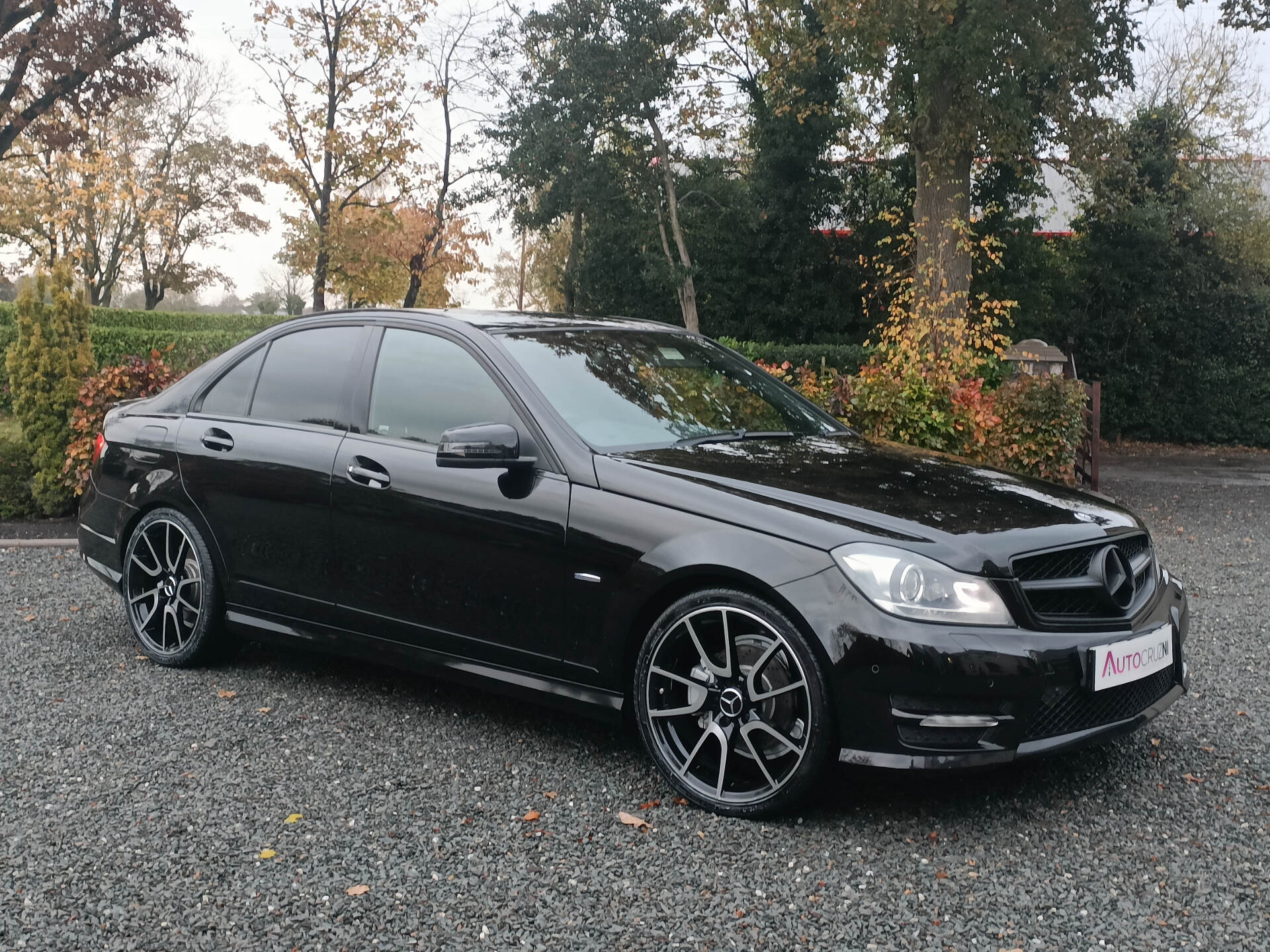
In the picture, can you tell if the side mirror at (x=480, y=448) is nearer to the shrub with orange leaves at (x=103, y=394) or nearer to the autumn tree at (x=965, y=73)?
the shrub with orange leaves at (x=103, y=394)

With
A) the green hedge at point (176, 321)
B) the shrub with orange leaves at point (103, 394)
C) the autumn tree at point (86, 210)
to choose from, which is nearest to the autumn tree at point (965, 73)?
the shrub with orange leaves at point (103, 394)

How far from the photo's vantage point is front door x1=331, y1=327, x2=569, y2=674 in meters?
4.01

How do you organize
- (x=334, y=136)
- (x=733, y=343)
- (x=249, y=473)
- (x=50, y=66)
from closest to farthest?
1. (x=249, y=473)
2. (x=50, y=66)
3. (x=733, y=343)
4. (x=334, y=136)

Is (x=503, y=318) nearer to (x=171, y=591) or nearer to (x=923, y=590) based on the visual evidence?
(x=171, y=591)

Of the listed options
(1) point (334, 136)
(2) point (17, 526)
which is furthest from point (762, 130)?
(2) point (17, 526)

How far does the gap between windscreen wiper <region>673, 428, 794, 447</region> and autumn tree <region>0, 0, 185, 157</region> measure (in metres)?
18.7

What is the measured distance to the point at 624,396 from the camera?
4.44m

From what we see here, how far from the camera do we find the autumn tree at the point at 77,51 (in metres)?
19.0

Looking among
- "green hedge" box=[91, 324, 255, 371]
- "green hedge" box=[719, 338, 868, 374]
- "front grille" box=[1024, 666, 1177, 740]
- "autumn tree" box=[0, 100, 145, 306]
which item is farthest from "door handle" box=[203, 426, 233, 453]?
"autumn tree" box=[0, 100, 145, 306]

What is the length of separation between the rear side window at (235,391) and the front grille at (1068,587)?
344 centimetres

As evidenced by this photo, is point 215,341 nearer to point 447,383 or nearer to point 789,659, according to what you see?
point 447,383

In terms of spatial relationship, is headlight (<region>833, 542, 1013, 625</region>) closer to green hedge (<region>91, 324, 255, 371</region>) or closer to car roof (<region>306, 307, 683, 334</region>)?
car roof (<region>306, 307, 683, 334</region>)

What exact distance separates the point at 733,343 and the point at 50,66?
12.9m

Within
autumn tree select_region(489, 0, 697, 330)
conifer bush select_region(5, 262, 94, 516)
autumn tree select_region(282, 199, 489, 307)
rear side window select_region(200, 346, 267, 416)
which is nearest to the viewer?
rear side window select_region(200, 346, 267, 416)
